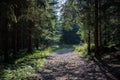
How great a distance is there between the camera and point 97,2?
2056 centimetres

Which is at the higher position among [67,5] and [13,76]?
[67,5]

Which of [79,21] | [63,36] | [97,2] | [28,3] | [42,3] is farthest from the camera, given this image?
[63,36]

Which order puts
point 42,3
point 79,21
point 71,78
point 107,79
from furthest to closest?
point 79,21 → point 42,3 → point 71,78 → point 107,79

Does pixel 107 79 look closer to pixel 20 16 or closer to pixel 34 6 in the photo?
pixel 34 6

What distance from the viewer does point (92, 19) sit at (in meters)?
21.8

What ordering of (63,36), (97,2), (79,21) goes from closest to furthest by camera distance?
(97,2), (79,21), (63,36)

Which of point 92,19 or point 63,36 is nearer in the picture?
point 92,19

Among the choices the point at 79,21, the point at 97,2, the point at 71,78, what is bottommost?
the point at 71,78

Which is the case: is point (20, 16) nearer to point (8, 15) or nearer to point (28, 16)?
point (28, 16)

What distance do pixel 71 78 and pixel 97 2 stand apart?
441 inches

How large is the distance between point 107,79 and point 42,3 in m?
8.33

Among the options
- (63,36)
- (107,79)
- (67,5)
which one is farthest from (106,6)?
(63,36)

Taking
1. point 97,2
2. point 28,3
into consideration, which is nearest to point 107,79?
point 28,3

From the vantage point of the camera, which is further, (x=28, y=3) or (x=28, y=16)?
(x=28, y=16)
